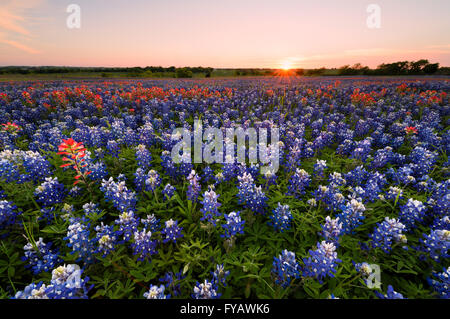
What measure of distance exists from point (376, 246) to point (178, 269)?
2.66m

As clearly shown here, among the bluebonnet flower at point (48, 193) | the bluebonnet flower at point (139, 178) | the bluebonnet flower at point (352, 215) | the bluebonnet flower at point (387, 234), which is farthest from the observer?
the bluebonnet flower at point (139, 178)

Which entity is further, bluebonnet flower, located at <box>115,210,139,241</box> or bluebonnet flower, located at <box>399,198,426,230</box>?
bluebonnet flower, located at <box>399,198,426,230</box>

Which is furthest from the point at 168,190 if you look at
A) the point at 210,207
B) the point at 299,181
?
the point at 299,181

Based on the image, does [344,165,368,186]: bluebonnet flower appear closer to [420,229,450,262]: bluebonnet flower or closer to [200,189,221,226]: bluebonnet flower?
[420,229,450,262]: bluebonnet flower

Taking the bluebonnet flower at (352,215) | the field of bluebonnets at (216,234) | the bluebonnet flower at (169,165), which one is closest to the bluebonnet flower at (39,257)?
the field of bluebonnets at (216,234)

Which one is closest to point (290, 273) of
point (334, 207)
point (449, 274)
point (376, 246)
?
point (376, 246)

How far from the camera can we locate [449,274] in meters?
2.24

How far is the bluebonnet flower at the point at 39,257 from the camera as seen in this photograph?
244 cm

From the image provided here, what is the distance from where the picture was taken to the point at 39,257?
8.49 feet

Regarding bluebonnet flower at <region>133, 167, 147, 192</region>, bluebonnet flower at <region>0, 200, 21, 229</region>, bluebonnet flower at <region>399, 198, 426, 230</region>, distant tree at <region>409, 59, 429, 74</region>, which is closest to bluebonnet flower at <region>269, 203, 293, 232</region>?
bluebonnet flower at <region>399, 198, 426, 230</region>

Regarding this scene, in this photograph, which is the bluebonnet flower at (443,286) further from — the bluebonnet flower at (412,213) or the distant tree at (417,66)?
the distant tree at (417,66)

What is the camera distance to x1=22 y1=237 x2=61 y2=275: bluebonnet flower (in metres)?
2.44

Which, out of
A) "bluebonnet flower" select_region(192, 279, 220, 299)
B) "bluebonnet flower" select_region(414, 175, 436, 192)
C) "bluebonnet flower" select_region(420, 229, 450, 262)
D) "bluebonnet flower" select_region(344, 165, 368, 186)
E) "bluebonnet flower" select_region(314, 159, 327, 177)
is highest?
"bluebonnet flower" select_region(314, 159, 327, 177)
